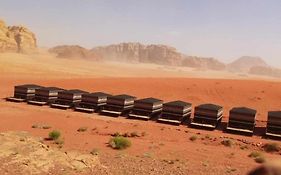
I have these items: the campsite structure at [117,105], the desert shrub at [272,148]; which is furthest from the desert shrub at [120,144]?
the campsite structure at [117,105]

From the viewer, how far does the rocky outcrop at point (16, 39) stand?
126938 mm

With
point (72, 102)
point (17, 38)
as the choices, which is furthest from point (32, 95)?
point (17, 38)

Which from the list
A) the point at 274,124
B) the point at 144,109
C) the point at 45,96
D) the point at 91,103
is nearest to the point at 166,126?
the point at 144,109

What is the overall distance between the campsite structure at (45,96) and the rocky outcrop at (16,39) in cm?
9594

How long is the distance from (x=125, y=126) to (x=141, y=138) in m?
4.34

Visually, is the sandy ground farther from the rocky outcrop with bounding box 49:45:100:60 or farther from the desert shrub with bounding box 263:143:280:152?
the rocky outcrop with bounding box 49:45:100:60

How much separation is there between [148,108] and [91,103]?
219 inches

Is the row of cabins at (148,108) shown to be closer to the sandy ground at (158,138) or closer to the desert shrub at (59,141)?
the sandy ground at (158,138)

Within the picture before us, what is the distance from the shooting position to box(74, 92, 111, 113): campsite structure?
109ft

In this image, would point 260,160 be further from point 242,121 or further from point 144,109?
point 144,109

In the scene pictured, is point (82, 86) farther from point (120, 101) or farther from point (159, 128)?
point (159, 128)

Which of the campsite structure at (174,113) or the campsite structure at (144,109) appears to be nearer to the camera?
the campsite structure at (174,113)

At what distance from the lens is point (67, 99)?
34938mm

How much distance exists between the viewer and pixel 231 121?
28.1m
